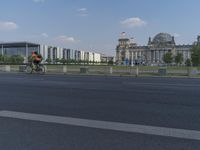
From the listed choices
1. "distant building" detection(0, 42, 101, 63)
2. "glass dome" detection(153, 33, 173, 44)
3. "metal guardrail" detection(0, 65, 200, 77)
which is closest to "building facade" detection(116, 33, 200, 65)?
"glass dome" detection(153, 33, 173, 44)

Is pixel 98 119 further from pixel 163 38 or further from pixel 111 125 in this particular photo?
pixel 163 38

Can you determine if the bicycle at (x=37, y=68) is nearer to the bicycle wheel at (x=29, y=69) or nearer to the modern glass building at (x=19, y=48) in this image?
the bicycle wheel at (x=29, y=69)

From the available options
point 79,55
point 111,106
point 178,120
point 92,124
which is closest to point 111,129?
point 92,124

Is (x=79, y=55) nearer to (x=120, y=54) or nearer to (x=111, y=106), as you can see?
(x=120, y=54)

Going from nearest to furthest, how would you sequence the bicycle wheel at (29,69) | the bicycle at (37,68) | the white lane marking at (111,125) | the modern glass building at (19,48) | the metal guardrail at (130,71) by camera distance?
1. the white lane marking at (111,125)
2. the bicycle at (37,68)
3. the bicycle wheel at (29,69)
4. the metal guardrail at (130,71)
5. the modern glass building at (19,48)

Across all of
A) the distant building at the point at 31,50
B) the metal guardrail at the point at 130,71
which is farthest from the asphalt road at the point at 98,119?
the distant building at the point at 31,50

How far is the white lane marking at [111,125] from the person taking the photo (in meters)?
4.76

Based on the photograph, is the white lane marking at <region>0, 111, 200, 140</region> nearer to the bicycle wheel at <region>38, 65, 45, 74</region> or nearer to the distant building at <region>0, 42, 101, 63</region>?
the bicycle wheel at <region>38, 65, 45, 74</region>

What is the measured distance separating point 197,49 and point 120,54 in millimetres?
86320

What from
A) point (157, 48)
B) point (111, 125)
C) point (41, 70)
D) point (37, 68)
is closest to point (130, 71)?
point (41, 70)

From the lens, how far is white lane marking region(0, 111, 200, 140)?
4762mm

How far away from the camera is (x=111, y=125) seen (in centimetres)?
538

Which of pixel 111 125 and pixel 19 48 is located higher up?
pixel 19 48

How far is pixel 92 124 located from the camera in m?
5.46
